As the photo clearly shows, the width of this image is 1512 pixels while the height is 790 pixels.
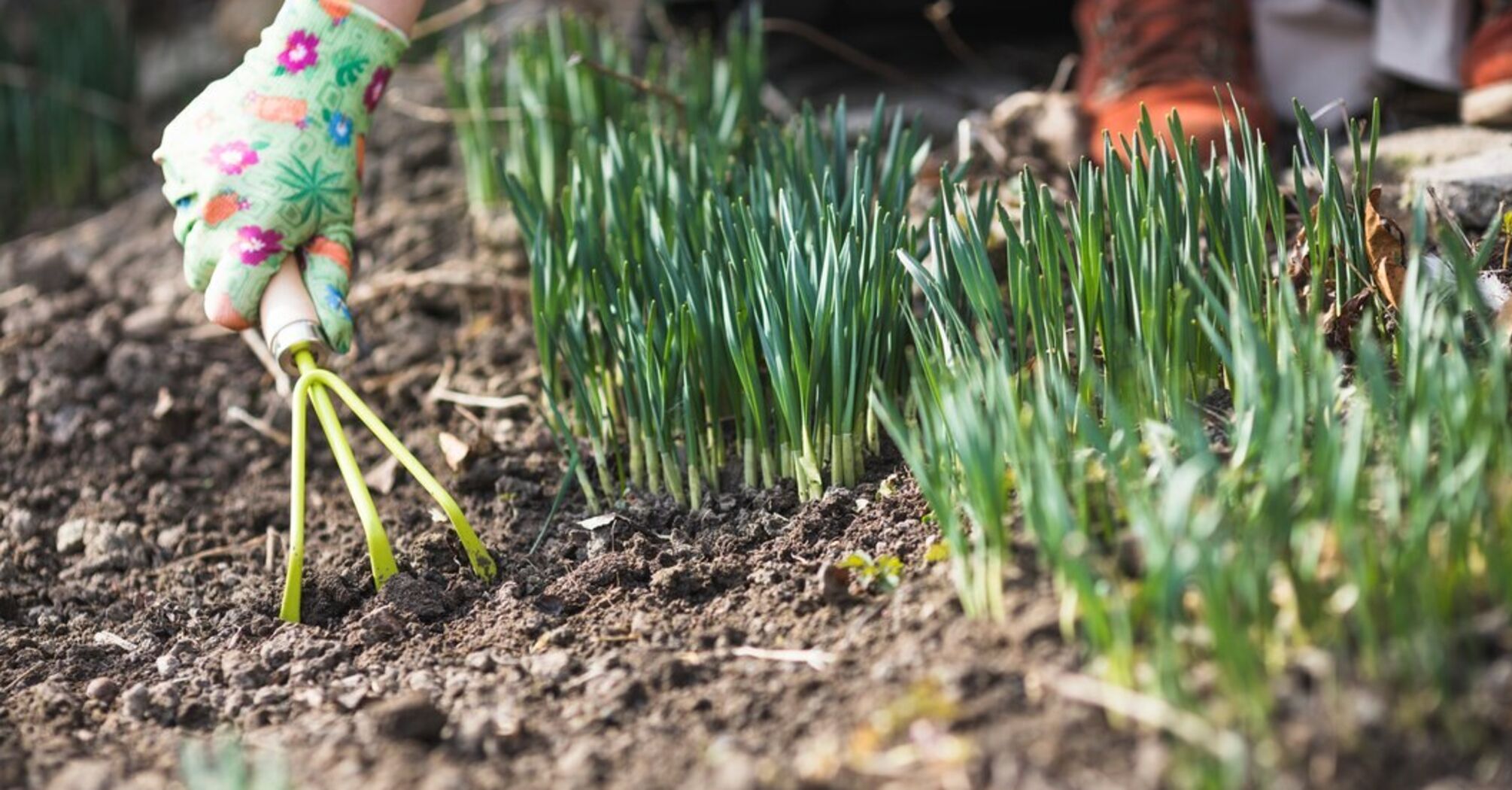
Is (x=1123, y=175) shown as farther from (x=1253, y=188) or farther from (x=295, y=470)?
(x=295, y=470)

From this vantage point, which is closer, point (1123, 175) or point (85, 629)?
point (1123, 175)

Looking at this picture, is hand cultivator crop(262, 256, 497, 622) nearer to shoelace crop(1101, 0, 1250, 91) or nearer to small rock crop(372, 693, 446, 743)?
small rock crop(372, 693, 446, 743)

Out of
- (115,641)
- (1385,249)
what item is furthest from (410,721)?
(1385,249)

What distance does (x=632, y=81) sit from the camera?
240cm

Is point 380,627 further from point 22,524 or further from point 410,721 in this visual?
point 22,524

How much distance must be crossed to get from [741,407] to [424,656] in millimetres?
534

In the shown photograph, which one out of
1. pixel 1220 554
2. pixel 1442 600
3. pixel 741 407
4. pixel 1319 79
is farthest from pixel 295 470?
pixel 1319 79

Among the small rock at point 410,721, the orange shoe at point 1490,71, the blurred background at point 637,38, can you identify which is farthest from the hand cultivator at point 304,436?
the orange shoe at point 1490,71

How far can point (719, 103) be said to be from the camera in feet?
8.07

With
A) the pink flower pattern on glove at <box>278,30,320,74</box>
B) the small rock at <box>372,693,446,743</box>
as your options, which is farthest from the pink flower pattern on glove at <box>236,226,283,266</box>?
the small rock at <box>372,693,446,743</box>

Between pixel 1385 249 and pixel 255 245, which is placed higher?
pixel 255 245

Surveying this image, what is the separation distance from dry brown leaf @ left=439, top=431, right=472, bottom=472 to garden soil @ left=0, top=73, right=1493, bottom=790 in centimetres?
2

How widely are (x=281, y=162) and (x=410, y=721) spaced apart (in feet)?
2.71

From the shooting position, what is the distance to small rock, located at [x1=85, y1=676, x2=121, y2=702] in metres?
1.58
